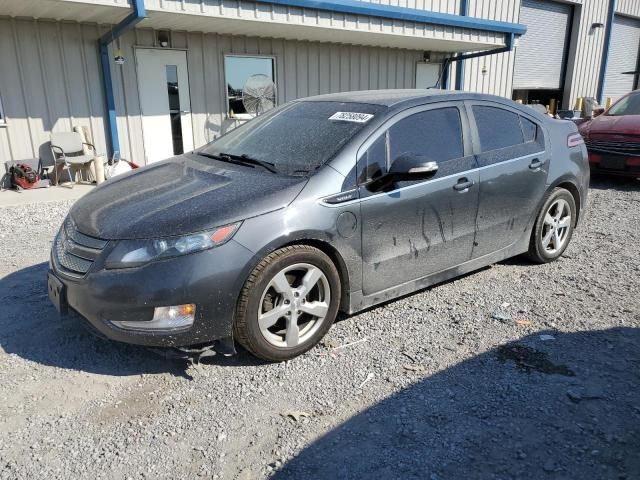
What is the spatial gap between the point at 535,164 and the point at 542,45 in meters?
15.2

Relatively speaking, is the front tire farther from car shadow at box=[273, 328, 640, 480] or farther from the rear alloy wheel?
the rear alloy wheel

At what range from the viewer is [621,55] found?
67.3 feet

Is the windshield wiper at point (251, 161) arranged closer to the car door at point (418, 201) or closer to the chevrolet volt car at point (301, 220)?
the chevrolet volt car at point (301, 220)

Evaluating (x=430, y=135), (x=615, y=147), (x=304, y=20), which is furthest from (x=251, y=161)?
(x=615, y=147)

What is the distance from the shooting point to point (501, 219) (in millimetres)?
4074

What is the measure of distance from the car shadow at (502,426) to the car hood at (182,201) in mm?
1241

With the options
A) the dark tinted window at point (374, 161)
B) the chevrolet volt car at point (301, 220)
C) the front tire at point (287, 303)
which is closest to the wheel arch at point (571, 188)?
the chevrolet volt car at point (301, 220)

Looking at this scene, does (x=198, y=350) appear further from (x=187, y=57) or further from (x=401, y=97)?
(x=187, y=57)

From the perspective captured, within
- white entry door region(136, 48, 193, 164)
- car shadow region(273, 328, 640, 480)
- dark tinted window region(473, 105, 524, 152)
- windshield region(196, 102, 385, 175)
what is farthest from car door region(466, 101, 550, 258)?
white entry door region(136, 48, 193, 164)

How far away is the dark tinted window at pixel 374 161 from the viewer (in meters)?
3.25

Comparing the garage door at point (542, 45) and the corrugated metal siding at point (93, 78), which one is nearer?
the corrugated metal siding at point (93, 78)

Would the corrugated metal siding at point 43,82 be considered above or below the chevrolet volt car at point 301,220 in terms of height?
above

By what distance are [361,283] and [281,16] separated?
6.57 metres

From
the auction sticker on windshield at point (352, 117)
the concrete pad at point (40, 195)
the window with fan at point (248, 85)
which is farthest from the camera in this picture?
the window with fan at point (248, 85)
